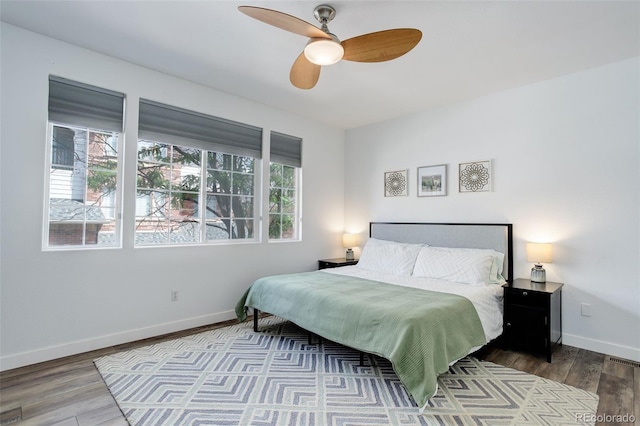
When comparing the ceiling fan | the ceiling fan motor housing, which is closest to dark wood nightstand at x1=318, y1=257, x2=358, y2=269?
the ceiling fan

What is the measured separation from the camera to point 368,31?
2.60 m

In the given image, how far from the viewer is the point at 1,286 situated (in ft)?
8.39

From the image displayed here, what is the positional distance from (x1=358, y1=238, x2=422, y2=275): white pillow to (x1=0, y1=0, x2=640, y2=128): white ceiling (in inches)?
74.7

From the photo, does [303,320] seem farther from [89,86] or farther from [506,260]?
[89,86]

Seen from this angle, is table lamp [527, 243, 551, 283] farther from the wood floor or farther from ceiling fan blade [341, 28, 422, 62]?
ceiling fan blade [341, 28, 422, 62]

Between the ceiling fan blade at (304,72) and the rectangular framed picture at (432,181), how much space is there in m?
2.25

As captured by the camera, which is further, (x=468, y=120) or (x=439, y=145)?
(x=439, y=145)

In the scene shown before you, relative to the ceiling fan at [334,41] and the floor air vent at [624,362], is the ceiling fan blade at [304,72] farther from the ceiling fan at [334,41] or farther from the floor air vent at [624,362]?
the floor air vent at [624,362]

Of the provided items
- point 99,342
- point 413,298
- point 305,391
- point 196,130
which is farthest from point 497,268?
point 99,342

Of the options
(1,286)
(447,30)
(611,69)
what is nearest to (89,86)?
(1,286)

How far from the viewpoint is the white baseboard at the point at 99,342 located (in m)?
2.61

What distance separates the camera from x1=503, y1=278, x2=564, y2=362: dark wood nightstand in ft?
9.52

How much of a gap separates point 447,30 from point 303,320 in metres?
2.68

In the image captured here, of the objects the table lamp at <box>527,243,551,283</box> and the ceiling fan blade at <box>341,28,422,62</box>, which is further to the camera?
the table lamp at <box>527,243,551,283</box>
